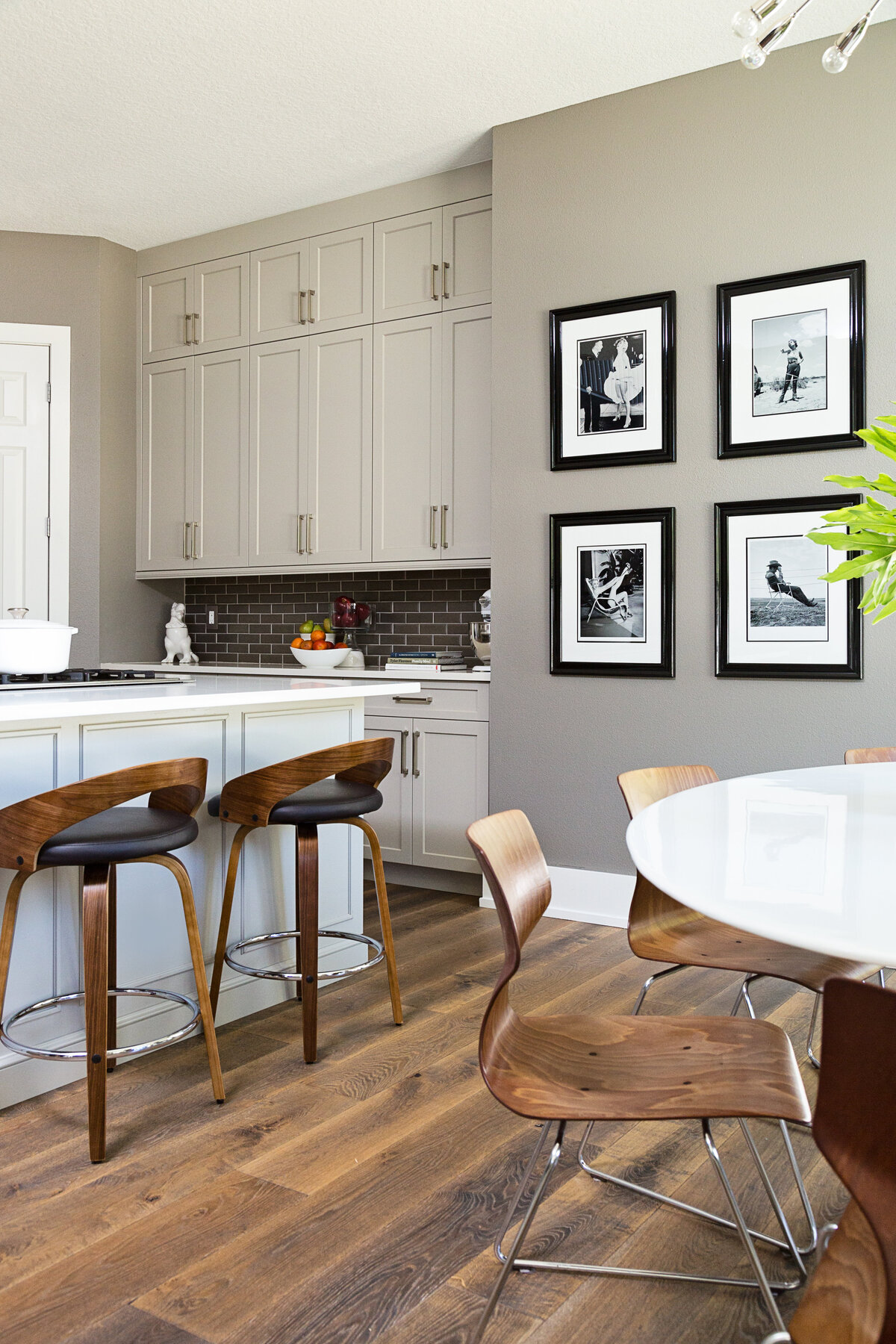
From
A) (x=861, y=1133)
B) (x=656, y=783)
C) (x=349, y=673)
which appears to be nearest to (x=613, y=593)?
(x=349, y=673)

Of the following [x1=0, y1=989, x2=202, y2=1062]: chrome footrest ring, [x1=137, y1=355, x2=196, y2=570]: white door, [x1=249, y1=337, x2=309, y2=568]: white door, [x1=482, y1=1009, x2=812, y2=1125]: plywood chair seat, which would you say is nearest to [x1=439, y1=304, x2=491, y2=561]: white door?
[x1=249, y1=337, x2=309, y2=568]: white door

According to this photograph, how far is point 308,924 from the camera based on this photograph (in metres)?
2.49

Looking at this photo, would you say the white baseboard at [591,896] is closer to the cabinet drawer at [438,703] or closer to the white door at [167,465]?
the cabinet drawer at [438,703]

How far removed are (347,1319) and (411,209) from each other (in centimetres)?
419

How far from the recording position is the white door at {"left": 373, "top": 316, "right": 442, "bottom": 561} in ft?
14.4

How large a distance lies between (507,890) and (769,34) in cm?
141

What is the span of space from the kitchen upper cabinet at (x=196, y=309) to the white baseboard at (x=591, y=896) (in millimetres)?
3066

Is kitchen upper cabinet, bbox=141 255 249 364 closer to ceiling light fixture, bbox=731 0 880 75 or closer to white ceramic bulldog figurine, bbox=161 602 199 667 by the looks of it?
white ceramic bulldog figurine, bbox=161 602 199 667

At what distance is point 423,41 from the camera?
3.39 m

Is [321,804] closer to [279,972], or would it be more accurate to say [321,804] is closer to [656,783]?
[279,972]

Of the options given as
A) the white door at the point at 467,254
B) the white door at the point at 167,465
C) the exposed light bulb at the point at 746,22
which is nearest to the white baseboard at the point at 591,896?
the white door at the point at 467,254

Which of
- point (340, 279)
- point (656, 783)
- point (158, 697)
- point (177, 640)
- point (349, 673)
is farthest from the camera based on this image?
point (177, 640)

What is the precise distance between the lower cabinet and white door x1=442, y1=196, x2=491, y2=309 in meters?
1.79

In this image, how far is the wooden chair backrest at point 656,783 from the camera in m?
2.03
